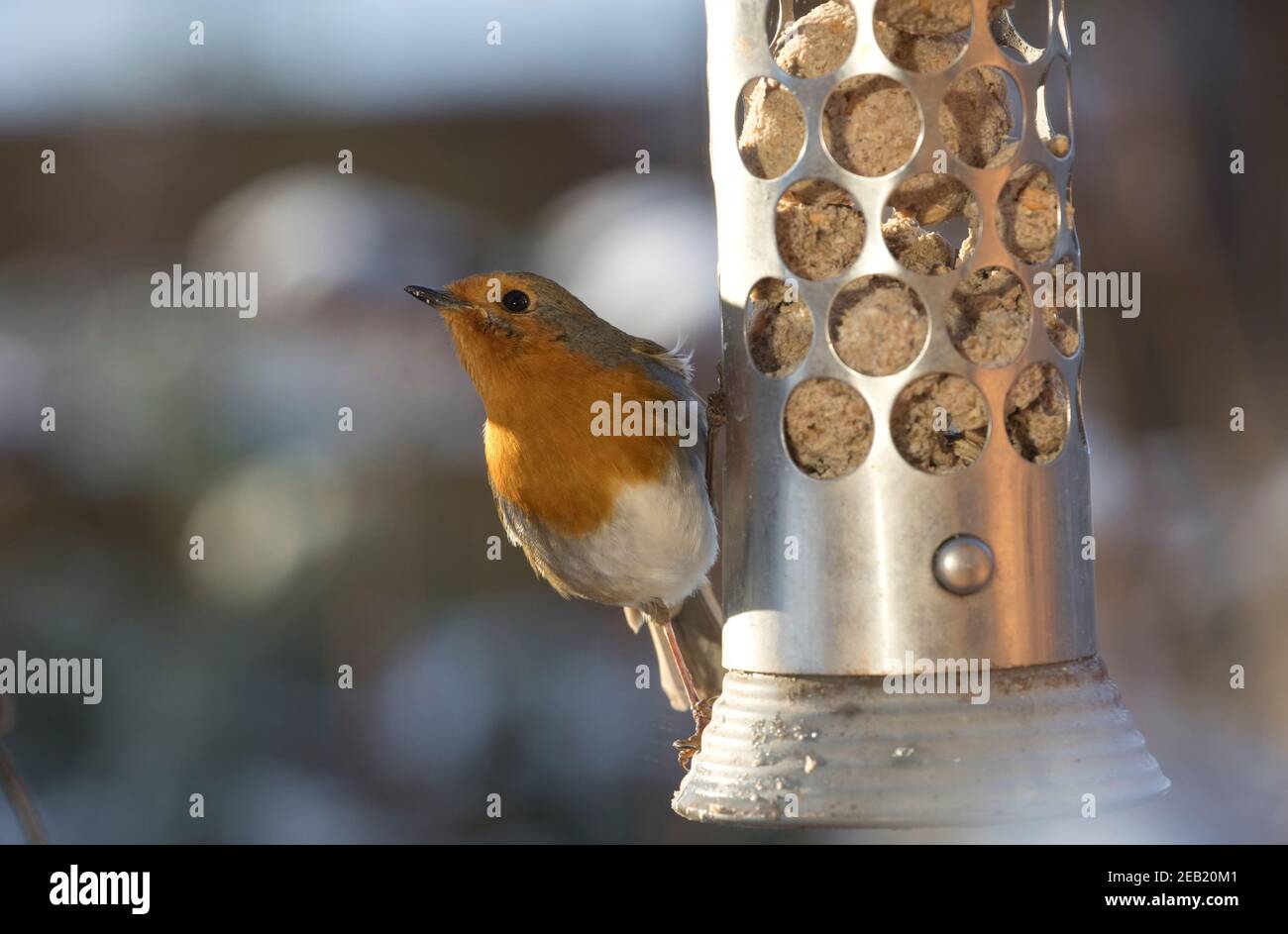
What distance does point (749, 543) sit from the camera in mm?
3145

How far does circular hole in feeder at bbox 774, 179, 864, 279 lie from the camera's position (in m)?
3.06

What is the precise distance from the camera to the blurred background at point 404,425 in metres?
6.83

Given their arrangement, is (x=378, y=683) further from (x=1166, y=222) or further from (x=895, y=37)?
(x=895, y=37)

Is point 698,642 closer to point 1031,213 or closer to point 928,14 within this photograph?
point 1031,213

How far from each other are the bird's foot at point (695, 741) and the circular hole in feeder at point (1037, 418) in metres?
1.04

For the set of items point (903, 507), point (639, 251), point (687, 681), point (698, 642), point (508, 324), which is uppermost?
point (639, 251)

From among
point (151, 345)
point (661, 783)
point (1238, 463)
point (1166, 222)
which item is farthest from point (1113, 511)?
point (151, 345)

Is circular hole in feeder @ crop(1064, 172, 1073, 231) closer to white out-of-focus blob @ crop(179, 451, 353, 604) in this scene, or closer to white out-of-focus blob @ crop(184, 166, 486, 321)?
white out-of-focus blob @ crop(184, 166, 486, 321)

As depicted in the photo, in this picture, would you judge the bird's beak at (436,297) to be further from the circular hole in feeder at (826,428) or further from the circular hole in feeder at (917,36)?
the circular hole in feeder at (917,36)

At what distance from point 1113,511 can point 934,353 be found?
4.31m

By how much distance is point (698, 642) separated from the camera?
4328mm

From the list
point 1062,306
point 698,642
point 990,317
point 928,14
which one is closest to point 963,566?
point 990,317

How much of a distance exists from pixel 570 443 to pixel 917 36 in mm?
1320

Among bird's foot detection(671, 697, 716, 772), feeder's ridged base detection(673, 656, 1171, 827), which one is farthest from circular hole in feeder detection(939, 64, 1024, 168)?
bird's foot detection(671, 697, 716, 772)
